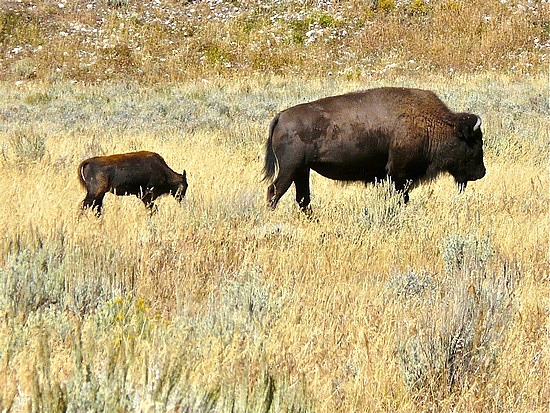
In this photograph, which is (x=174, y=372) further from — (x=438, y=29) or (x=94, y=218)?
(x=438, y=29)

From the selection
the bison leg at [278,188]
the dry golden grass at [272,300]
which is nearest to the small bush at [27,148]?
the dry golden grass at [272,300]

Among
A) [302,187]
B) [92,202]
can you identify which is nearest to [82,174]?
[92,202]

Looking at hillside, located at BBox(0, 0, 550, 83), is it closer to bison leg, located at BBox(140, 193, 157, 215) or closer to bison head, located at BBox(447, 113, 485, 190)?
bison head, located at BBox(447, 113, 485, 190)

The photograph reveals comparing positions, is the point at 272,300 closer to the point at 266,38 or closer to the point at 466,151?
the point at 466,151

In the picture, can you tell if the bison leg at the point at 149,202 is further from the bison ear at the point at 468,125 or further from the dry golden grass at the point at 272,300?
the bison ear at the point at 468,125

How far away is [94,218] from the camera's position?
20.4 feet

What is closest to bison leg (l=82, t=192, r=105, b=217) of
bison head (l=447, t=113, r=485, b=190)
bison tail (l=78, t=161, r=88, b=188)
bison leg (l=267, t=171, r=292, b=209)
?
bison tail (l=78, t=161, r=88, b=188)

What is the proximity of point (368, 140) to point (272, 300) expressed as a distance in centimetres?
413

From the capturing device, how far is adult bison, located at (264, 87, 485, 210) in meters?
7.35

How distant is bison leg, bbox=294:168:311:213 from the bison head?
1864mm

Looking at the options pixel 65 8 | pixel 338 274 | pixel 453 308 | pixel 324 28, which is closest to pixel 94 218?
pixel 338 274

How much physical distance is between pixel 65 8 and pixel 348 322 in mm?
32540

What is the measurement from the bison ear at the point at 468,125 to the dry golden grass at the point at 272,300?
0.82m

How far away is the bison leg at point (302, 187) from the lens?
7.44 metres
